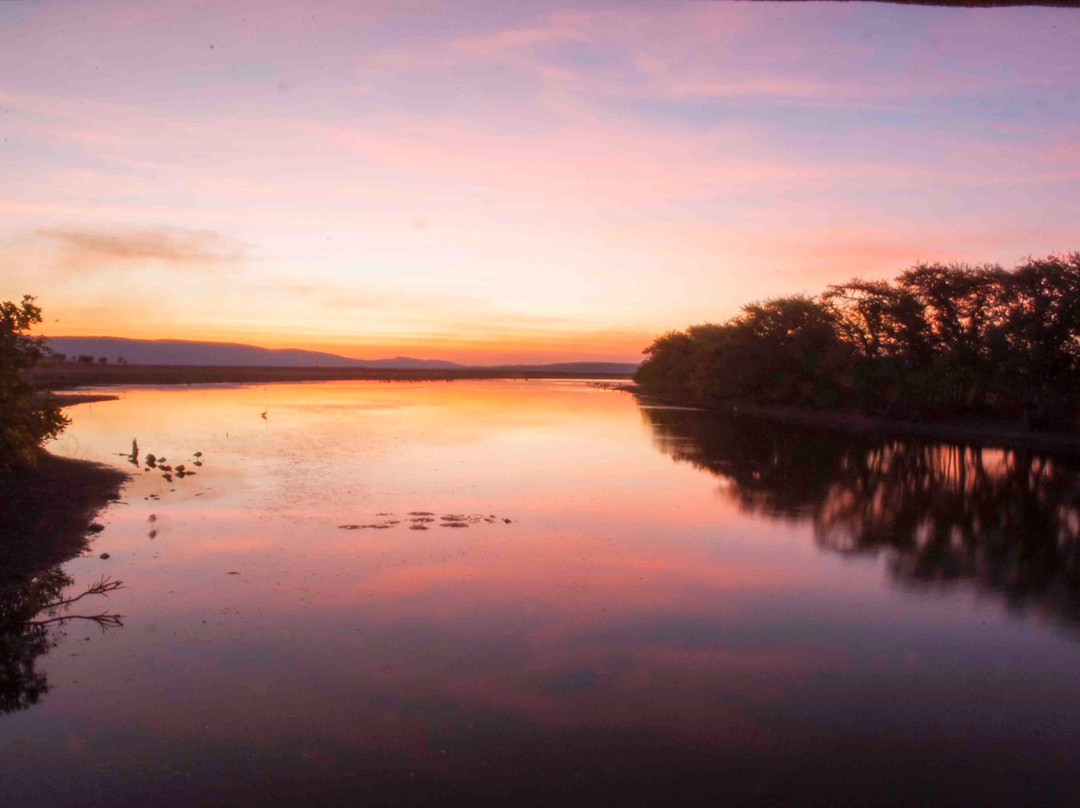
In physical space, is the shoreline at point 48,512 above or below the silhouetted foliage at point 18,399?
below

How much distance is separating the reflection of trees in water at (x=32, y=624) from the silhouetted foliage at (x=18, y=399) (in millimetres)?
4684

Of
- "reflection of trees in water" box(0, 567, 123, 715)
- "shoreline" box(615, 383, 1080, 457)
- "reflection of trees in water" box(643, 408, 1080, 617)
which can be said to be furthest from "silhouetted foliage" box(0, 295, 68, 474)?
"shoreline" box(615, 383, 1080, 457)

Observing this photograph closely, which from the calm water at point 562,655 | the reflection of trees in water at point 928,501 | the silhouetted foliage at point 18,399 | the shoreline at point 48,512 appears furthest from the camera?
the silhouetted foliage at point 18,399

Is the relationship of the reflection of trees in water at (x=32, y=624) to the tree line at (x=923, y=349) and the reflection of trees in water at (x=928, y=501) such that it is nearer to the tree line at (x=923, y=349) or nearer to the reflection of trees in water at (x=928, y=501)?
the reflection of trees in water at (x=928, y=501)

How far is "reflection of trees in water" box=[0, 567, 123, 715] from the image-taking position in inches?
329

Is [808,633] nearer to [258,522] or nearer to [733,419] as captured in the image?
[258,522]

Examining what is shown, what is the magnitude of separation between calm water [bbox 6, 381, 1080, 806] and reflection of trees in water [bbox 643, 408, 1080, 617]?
0.42ft

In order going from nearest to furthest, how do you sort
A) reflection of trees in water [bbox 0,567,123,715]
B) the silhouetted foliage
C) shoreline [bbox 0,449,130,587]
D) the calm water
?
the calm water, reflection of trees in water [bbox 0,567,123,715], shoreline [bbox 0,449,130,587], the silhouetted foliage

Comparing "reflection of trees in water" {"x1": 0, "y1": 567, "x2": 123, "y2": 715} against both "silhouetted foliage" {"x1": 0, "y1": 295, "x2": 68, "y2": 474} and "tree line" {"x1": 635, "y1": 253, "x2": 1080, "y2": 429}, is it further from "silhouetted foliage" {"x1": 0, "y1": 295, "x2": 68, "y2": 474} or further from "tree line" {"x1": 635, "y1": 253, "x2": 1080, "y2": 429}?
"tree line" {"x1": 635, "y1": 253, "x2": 1080, "y2": 429}

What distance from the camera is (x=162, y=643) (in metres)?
9.71

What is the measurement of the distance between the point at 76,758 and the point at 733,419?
53.1 m

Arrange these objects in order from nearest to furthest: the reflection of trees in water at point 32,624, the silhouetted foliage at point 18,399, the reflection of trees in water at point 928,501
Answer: the reflection of trees in water at point 32,624 → the reflection of trees in water at point 928,501 → the silhouetted foliage at point 18,399

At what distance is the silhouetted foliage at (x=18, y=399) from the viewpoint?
637 inches

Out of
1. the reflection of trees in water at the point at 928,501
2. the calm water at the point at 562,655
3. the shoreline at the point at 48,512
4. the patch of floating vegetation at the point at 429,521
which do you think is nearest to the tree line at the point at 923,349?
the reflection of trees in water at the point at 928,501
